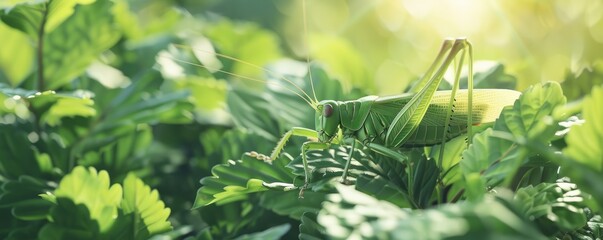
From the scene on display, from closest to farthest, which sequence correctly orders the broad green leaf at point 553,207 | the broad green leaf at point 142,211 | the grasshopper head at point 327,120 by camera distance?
the broad green leaf at point 553,207 < the broad green leaf at point 142,211 < the grasshopper head at point 327,120

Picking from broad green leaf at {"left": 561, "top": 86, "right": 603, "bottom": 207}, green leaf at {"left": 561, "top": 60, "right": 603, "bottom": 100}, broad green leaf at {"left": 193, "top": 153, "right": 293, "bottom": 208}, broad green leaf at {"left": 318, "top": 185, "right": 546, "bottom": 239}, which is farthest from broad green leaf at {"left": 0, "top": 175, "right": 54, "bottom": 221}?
green leaf at {"left": 561, "top": 60, "right": 603, "bottom": 100}

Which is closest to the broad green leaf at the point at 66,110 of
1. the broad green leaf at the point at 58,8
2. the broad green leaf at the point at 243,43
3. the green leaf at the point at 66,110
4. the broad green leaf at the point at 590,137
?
the green leaf at the point at 66,110

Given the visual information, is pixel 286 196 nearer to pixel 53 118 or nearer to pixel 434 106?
pixel 434 106

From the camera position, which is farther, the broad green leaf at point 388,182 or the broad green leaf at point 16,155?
the broad green leaf at point 16,155

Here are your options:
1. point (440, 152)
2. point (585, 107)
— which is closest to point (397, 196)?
point (440, 152)

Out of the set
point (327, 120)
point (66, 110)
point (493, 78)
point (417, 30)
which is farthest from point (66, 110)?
point (417, 30)

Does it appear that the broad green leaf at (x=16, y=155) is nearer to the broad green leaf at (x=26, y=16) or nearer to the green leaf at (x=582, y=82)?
the broad green leaf at (x=26, y=16)
